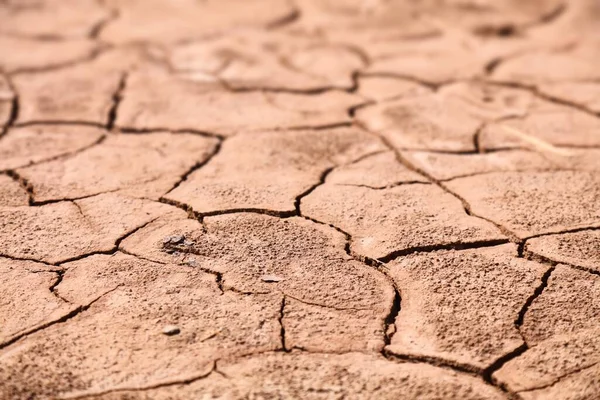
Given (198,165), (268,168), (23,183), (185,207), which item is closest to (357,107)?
(268,168)

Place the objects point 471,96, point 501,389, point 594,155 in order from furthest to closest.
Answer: point 471,96 → point 594,155 → point 501,389

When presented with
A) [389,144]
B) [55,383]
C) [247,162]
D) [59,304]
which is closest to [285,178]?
[247,162]

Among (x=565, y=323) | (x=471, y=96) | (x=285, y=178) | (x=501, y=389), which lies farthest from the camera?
(x=471, y=96)

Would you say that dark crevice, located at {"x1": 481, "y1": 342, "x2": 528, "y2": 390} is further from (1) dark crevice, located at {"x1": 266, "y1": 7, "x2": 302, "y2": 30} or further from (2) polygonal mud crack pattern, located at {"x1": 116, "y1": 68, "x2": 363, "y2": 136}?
(1) dark crevice, located at {"x1": 266, "y1": 7, "x2": 302, "y2": 30}

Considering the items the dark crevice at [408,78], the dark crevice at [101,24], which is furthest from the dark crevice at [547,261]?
the dark crevice at [101,24]

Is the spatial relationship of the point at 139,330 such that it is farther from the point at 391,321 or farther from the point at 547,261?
the point at 547,261

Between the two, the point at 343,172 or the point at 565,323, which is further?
the point at 343,172

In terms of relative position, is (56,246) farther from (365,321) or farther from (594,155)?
(594,155)
